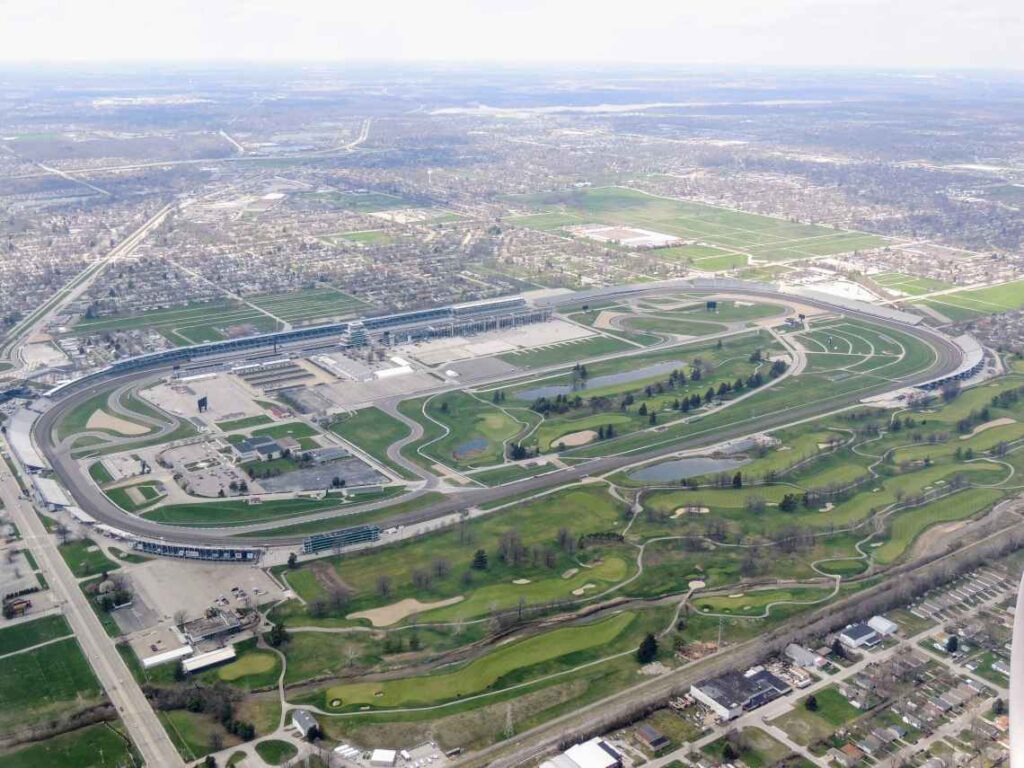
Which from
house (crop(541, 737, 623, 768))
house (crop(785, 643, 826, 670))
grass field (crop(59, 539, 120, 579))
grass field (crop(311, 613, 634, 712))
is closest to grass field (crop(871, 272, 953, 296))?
house (crop(785, 643, 826, 670))

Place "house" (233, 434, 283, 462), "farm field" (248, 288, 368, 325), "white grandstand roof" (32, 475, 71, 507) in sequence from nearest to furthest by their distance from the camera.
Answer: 1. "white grandstand roof" (32, 475, 71, 507)
2. "house" (233, 434, 283, 462)
3. "farm field" (248, 288, 368, 325)

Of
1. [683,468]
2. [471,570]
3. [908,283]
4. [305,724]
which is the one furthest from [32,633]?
[908,283]

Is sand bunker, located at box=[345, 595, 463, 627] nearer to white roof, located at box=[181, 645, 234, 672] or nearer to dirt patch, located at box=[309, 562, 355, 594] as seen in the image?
dirt patch, located at box=[309, 562, 355, 594]

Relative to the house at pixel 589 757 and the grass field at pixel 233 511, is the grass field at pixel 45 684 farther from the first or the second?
the house at pixel 589 757

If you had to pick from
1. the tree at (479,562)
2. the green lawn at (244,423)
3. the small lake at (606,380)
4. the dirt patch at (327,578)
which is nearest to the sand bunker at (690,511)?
the tree at (479,562)

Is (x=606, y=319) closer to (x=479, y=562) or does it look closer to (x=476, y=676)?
(x=479, y=562)

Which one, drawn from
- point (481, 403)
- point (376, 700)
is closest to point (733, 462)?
point (481, 403)
